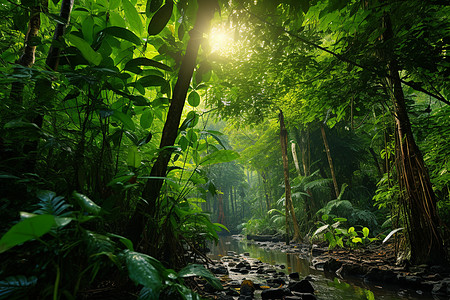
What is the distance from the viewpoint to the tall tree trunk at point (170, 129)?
1148mm

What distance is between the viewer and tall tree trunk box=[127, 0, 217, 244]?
1148mm

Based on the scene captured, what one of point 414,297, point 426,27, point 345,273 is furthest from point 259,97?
point 414,297

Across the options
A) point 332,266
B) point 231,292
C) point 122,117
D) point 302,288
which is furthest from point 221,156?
point 332,266

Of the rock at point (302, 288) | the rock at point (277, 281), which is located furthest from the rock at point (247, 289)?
the rock at point (277, 281)

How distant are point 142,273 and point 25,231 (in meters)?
0.31

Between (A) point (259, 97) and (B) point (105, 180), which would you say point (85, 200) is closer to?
(B) point (105, 180)

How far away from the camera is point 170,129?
4.23 feet

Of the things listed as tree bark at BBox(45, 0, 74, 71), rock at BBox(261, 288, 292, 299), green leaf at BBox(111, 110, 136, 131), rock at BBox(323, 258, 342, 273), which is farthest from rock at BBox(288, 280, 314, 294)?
tree bark at BBox(45, 0, 74, 71)

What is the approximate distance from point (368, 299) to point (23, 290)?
3.01 m

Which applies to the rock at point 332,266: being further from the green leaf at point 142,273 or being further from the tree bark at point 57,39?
the tree bark at point 57,39

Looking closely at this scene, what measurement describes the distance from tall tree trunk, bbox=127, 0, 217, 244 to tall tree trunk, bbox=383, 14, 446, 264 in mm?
2649

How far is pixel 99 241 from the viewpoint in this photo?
655mm

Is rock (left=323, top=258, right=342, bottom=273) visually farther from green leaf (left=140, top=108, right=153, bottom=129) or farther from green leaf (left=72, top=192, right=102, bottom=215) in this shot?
green leaf (left=72, top=192, right=102, bottom=215)

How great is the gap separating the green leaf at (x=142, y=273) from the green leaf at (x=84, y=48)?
0.88 metres
